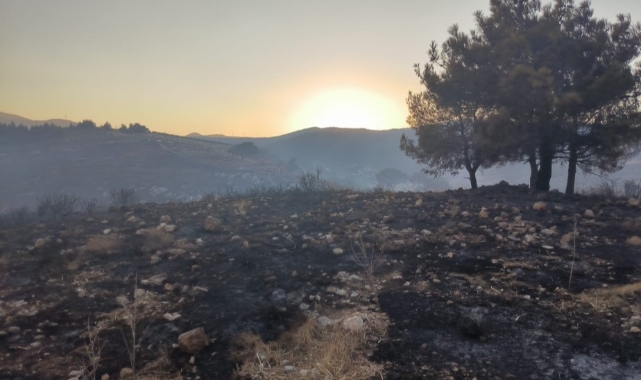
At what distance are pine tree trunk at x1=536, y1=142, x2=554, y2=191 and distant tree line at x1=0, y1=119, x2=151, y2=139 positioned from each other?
174ft

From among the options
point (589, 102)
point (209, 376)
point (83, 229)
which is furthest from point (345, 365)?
point (589, 102)

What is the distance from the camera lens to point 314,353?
3672 millimetres

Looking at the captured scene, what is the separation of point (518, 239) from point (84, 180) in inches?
1449

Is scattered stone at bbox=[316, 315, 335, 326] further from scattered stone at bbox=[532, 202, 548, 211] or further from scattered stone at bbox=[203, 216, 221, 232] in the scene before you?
scattered stone at bbox=[532, 202, 548, 211]

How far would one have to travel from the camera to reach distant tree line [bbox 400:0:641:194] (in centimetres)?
1023

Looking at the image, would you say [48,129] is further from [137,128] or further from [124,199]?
[124,199]

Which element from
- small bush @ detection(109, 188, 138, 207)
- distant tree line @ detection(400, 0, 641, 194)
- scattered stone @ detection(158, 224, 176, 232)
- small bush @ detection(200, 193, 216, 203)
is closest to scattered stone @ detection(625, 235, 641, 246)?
distant tree line @ detection(400, 0, 641, 194)

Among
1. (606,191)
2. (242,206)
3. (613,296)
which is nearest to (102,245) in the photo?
(242,206)

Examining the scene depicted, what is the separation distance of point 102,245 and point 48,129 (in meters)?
53.2

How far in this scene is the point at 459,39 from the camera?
12219mm

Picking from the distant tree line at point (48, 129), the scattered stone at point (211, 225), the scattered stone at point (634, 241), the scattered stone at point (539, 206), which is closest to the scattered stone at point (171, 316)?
the scattered stone at point (211, 225)

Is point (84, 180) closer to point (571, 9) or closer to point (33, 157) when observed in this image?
point (33, 157)

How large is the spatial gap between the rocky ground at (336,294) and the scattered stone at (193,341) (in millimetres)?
12

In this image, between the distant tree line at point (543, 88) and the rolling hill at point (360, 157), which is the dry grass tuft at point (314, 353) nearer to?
the distant tree line at point (543, 88)
